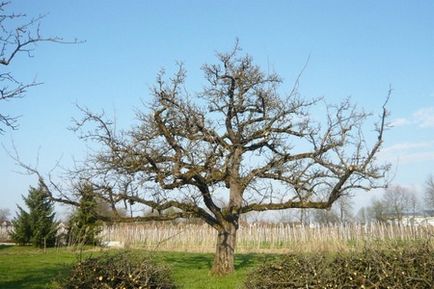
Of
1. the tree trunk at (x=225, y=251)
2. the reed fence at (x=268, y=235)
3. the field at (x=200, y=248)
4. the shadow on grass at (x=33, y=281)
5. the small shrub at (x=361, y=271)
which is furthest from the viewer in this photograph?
the reed fence at (x=268, y=235)

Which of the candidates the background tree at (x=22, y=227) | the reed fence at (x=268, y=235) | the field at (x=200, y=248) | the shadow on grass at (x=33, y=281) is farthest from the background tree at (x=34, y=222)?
the shadow on grass at (x=33, y=281)

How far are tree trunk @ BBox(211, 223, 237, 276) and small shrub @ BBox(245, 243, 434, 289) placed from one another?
17.3 feet

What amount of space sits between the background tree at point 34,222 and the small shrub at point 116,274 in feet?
85.0

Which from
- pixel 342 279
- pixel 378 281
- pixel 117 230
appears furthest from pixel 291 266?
pixel 117 230

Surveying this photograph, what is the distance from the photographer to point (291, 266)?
27.5 ft

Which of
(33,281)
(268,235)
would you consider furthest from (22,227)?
(33,281)

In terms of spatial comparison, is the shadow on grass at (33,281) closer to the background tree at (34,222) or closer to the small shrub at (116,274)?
the small shrub at (116,274)

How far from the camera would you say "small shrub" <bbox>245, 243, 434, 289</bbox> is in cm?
722

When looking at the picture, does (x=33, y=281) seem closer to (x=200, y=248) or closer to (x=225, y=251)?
(x=225, y=251)

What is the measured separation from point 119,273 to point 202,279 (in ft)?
15.1

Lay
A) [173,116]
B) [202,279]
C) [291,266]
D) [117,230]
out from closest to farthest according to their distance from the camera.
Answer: [291,266] < [202,279] < [173,116] < [117,230]

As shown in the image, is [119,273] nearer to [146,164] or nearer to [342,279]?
[342,279]

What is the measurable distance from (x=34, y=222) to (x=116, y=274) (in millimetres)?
27478

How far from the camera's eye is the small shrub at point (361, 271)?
722cm
